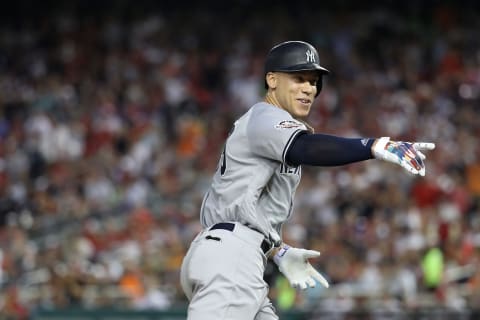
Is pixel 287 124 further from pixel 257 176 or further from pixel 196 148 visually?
pixel 196 148

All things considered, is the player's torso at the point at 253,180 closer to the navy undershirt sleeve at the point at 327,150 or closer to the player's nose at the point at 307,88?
the navy undershirt sleeve at the point at 327,150

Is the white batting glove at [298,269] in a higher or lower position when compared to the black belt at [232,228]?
lower

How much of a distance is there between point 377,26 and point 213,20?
279cm

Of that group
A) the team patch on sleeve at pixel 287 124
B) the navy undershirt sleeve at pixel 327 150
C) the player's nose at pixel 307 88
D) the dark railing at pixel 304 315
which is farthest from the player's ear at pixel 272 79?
the dark railing at pixel 304 315

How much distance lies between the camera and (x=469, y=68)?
15.6 metres

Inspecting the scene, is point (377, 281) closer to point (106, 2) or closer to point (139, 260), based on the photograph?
point (139, 260)

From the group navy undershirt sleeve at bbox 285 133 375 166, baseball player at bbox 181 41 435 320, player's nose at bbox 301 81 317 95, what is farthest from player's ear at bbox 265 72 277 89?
navy undershirt sleeve at bbox 285 133 375 166

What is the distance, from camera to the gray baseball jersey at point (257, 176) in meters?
4.65

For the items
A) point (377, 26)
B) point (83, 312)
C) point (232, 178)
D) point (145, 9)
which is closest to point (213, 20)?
point (145, 9)

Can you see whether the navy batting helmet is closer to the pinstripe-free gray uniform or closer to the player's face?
the player's face

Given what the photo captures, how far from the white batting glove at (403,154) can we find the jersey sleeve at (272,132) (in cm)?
39

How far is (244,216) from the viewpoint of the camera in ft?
15.5

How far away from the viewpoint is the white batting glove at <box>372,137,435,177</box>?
13.9 ft

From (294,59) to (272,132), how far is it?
0.43 metres
